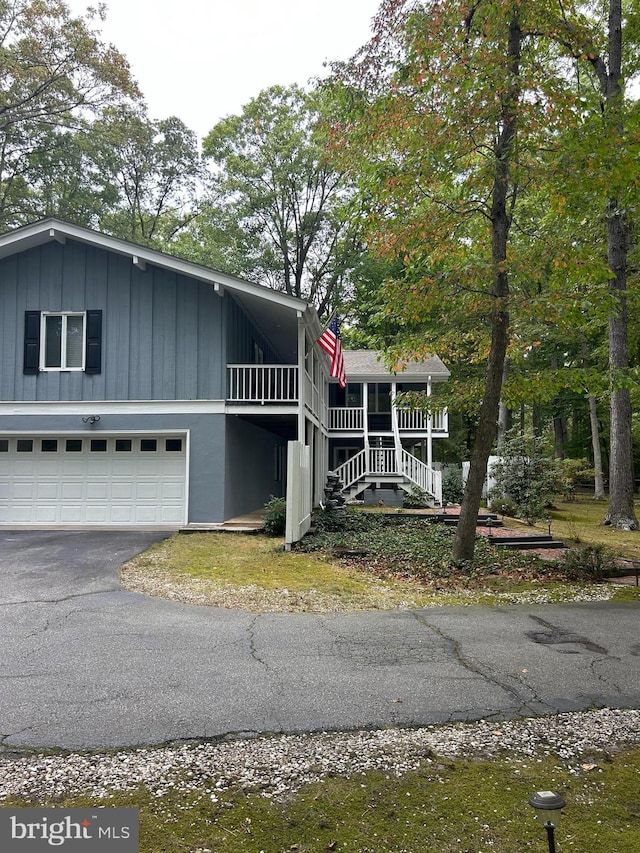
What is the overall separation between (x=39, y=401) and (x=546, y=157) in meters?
11.8

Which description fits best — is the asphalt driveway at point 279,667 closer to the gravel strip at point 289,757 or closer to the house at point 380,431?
the gravel strip at point 289,757

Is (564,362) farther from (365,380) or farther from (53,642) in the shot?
(53,642)

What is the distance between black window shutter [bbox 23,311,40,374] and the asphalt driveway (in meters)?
7.74

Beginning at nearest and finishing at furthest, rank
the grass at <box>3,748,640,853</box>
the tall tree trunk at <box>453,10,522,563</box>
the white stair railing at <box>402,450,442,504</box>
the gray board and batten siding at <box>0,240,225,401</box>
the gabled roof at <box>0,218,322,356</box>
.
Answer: the grass at <box>3,748,640,853</box> < the tall tree trunk at <box>453,10,522,563</box> < the gabled roof at <box>0,218,322,356</box> < the gray board and batten siding at <box>0,240,225,401</box> < the white stair railing at <box>402,450,442,504</box>

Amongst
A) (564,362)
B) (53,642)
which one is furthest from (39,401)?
(564,362)

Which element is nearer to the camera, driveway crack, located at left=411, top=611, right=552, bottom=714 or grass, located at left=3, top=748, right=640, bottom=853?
grass, located at left=3, top=748, right=640, bottom=853

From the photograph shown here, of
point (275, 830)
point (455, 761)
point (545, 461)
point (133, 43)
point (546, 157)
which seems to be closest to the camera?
point (275, 830)

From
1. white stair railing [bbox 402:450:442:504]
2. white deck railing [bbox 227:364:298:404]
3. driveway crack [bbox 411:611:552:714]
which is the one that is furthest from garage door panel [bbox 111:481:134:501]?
driveway crack [bbox 411:611:552:714]

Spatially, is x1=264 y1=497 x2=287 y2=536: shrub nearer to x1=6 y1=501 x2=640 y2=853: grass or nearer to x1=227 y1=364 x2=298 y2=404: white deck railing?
x1=227 y1=364 x2=298 y2=404: white deck railing

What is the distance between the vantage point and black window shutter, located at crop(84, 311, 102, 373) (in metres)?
13.5

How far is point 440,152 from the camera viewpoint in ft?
28.1

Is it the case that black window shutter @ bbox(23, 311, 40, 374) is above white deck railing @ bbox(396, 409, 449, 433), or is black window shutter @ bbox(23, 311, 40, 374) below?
above

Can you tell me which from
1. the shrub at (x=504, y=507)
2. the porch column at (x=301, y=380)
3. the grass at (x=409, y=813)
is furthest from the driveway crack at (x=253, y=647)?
the shrub at (x=504, y=507)

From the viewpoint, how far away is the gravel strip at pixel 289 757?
2898mm
